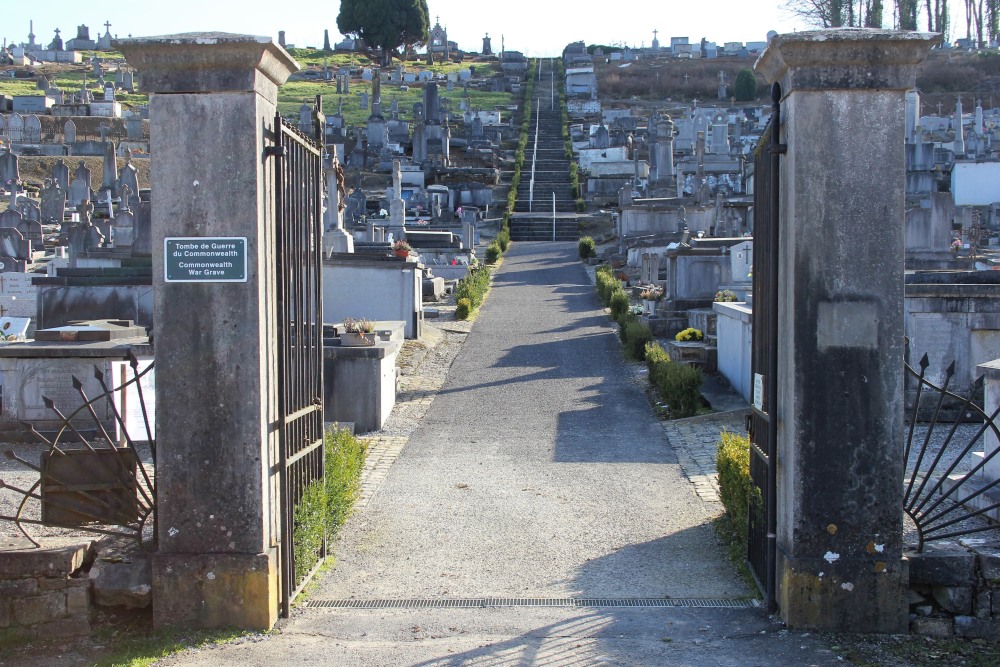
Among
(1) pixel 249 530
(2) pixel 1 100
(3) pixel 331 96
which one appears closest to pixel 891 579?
(1) pixel 249 530

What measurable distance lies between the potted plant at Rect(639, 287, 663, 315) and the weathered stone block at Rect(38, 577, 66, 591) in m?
14.9

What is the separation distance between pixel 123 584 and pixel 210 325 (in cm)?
137

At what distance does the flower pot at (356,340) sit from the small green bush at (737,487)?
17.3ft

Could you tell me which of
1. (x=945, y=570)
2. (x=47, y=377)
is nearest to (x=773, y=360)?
(x=945, y=570)

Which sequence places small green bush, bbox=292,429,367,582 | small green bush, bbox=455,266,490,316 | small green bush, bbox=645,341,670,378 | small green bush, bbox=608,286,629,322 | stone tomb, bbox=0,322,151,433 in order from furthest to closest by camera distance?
small green bush, bbox=455,266,490,316 → small green bush, bbox=608,286,629,322 → small green bush, bbox=645,341,670,378 → stone tomb, bbox=0,322,151,433 → small green bush, bbox=292,429,367,582

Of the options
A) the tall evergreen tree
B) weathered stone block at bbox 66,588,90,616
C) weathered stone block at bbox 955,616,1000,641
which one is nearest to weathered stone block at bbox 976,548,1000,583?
weathered stone block at bbox 955,616,1000,641

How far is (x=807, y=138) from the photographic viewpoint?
196 inches

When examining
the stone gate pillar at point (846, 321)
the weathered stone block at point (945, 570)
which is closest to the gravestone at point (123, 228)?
the stone gate pillar at point (846, 321)

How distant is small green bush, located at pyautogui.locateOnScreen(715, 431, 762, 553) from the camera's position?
20.1ft

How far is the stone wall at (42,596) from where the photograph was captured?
16.7 ft

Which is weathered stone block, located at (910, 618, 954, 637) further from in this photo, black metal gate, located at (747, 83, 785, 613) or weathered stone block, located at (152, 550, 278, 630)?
weathered stone block, located at (152, 550, 278, 630)

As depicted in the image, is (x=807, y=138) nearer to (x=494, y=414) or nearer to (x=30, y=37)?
(x=494, y=414)

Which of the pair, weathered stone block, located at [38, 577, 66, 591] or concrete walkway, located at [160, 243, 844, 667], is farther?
weathered stone block, located at [38, 577, 66, 591]

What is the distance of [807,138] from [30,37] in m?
90.0
